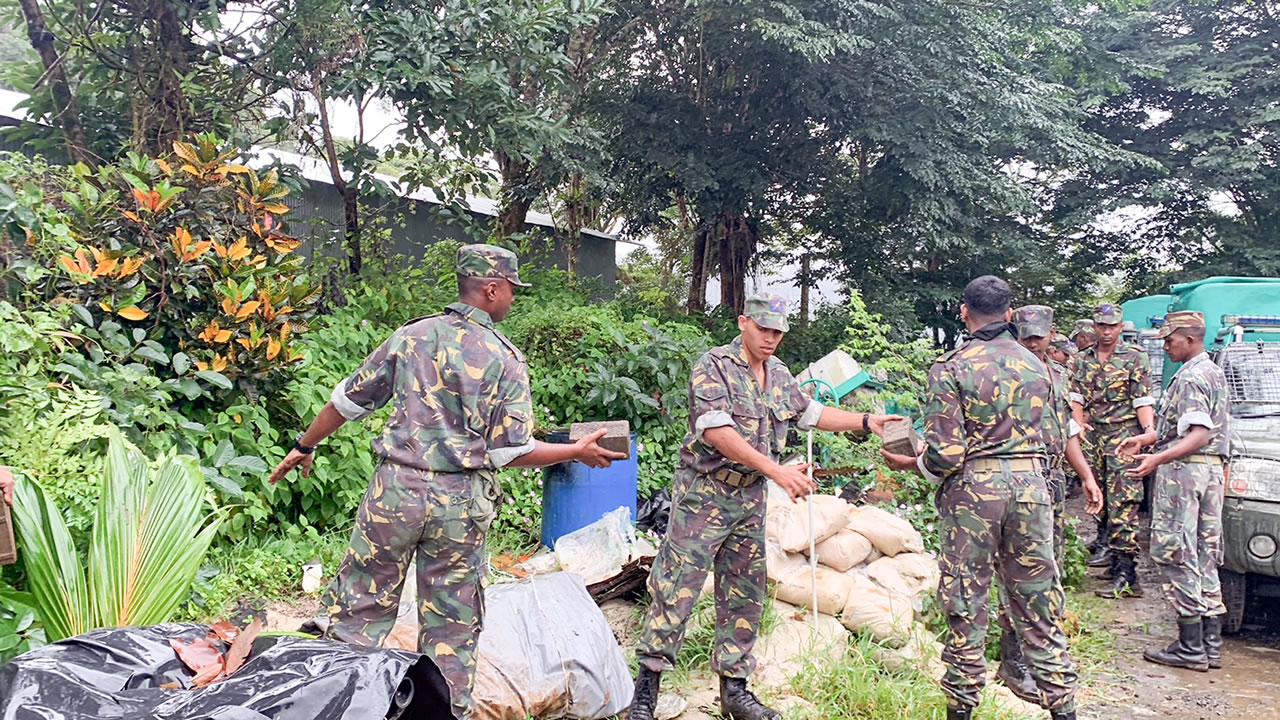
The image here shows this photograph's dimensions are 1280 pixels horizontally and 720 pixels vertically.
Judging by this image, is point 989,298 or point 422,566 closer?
→ point 422,566

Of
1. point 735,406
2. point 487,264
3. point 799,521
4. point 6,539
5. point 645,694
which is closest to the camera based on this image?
point 6,539

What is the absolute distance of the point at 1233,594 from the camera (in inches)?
211

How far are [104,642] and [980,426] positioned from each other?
3.26 metres

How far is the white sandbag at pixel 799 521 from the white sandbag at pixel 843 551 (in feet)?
0.18

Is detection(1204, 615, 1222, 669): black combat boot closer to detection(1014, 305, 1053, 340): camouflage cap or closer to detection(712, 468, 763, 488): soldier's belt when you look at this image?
detection(1014, 305, 1053, 340): camouflage cap

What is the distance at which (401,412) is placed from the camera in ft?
10.5

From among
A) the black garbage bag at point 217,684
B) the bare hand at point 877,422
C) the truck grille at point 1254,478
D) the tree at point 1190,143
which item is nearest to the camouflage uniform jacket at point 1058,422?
the bare hand at point 877,422

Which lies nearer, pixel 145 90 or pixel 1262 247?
pixel 145 90

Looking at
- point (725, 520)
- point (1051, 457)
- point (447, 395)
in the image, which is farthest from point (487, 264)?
point (1051, 457)

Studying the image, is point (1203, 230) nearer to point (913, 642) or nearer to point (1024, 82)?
point (1024, 82)

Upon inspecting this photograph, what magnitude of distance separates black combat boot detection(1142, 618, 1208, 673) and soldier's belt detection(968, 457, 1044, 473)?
2202mm

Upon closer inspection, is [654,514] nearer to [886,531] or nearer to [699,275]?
[886,531]

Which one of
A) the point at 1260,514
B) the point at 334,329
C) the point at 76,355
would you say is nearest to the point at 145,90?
the point at 334,329

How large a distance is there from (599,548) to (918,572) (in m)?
1.92
